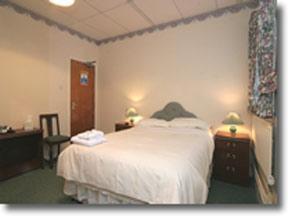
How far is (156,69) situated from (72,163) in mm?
2435

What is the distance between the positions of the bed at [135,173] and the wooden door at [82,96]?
2183 mm

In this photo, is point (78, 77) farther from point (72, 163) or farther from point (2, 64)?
point (72, 163)

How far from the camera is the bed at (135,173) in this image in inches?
48.9

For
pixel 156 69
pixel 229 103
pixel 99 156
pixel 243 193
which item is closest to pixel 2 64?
pixel 99 156

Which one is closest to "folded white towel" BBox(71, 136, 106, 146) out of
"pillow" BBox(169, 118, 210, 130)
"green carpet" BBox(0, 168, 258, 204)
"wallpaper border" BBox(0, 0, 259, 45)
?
"green carpet" BBox(0, 168, 258, 204)

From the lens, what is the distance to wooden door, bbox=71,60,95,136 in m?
3.80

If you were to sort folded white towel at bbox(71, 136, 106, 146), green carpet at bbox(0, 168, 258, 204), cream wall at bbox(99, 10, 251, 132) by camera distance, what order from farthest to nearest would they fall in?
cream wall at bbox(99, 10, 251, 132) → green carpet at bbox(0, 168, 258, 204) → folded white towel at bbox(71, 136, 106, 146)

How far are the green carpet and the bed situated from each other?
0.40m

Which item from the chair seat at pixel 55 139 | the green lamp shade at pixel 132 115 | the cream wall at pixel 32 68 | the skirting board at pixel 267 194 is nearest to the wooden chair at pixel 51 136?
the chair seat at pixel 55 139

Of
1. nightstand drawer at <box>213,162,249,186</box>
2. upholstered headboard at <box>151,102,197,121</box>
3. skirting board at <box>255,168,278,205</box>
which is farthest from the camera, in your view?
A: upholstered headboard at <box>151,102,197,121</box>

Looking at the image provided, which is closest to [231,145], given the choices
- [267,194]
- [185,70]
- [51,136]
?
[267,194]

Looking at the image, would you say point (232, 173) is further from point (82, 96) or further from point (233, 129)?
point (82, 96)

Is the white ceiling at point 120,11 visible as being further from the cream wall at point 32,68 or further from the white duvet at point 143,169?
the white duvet at point 143,169

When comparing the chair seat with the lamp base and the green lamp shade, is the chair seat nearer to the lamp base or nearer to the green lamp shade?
the green lamp shade
